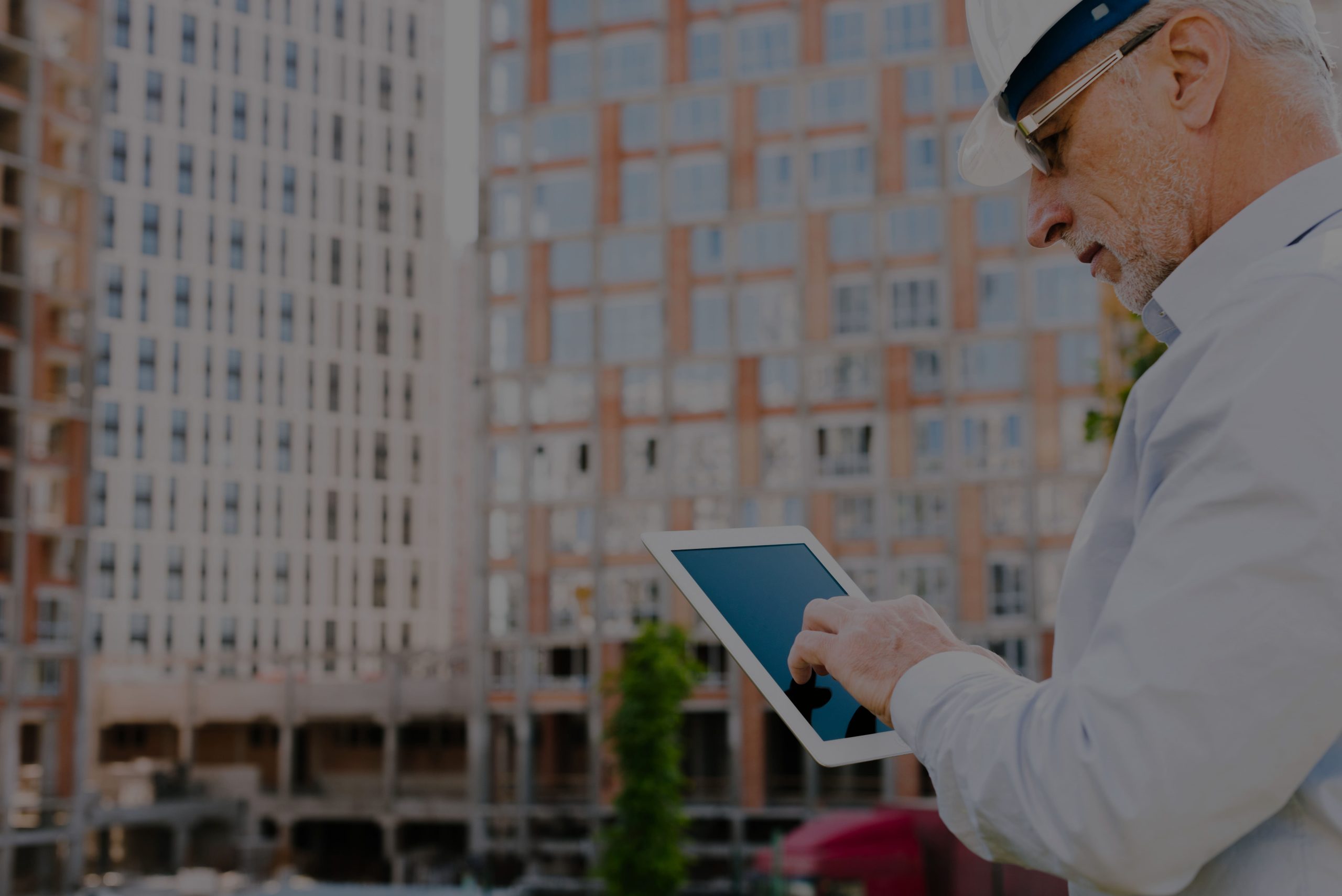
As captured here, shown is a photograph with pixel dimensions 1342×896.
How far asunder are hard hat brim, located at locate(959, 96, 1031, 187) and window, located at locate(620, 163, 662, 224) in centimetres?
4156

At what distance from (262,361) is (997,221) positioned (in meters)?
42.0

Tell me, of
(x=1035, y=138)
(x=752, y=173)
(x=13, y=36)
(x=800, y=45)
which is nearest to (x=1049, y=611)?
(x=752, y=173)

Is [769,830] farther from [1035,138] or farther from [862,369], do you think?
[1035,138]

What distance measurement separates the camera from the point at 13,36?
41.9m

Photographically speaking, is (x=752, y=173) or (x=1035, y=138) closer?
(x=1035, y=138)

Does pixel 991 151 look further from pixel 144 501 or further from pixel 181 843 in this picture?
pixel 144 501

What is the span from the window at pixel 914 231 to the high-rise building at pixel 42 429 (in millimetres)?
24668

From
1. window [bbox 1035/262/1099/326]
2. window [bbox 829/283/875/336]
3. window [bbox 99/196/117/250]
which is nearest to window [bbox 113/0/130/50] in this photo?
window [bbox 99/196/117/250]

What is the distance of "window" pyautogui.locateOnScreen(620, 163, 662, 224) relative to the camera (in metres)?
42.7

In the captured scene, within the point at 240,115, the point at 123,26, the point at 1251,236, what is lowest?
the point at 1251,236

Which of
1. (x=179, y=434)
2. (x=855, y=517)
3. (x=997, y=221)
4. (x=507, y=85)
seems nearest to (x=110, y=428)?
(x=179, y=434)

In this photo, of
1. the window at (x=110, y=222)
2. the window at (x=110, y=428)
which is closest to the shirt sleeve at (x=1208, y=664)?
the window at (x=110, y=428)

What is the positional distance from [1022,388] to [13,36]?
3192 centimetres

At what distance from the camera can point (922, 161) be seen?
40125 millimetres
